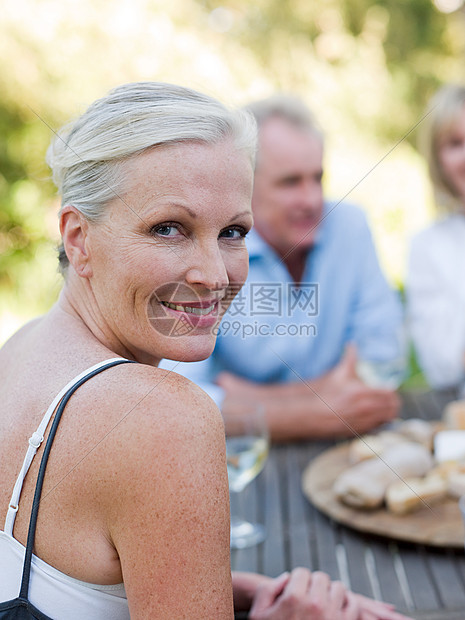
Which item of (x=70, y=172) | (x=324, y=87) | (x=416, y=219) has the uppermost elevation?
(x=70, y=172)

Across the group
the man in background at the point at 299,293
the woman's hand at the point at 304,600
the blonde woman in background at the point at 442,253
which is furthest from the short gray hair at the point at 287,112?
the woman's hand at the point at 304,600

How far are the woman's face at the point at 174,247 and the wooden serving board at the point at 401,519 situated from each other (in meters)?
0.57

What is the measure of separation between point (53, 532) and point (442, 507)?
789 millimetres

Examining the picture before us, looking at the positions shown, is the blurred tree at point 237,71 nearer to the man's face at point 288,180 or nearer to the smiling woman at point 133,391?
the man's face at point 288,180

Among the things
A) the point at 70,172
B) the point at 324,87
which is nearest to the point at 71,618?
the point at 70,172

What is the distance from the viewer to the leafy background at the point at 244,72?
17.8 feet

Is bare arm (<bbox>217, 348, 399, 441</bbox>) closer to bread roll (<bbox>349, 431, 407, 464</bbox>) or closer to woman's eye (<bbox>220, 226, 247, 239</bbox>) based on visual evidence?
bread roll (<bbox>349, 431, 407, 464</bbox>)

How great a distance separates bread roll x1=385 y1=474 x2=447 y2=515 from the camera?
1.24 m

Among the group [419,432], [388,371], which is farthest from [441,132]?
[419,432]

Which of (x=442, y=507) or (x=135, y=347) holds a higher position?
(x=135, y=347)

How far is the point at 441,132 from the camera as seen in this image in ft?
8.78

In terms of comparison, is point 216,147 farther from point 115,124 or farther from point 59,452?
point 59,452

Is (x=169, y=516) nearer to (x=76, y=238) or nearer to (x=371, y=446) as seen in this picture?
(x=76, y=238)

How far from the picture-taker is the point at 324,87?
7.14m
